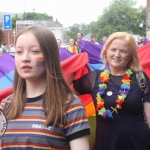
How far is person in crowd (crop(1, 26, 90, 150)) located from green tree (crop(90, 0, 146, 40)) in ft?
222

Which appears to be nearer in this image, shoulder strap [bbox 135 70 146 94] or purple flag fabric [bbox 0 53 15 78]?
shoulder strap [bbox 135 70 146 94]

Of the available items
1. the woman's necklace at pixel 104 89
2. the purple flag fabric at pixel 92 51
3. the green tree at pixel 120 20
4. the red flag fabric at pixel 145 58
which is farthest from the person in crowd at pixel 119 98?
the green tree at pixel 120 20

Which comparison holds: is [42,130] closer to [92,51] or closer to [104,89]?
[104,89]

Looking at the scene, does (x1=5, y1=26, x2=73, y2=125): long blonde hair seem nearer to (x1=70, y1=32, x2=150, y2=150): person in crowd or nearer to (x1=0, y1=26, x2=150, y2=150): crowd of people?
(x1=0, y1=26, x2=150, y2=150): crowd of people

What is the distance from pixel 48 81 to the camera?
64.8 inches

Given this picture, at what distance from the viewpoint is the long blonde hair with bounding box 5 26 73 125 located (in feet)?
5.27

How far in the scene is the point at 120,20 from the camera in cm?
7144

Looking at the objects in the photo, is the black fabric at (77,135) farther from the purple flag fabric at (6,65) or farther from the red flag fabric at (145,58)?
the purple flag fabric at (6,65)

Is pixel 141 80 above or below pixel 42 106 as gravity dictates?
below

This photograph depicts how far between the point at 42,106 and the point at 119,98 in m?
1.31

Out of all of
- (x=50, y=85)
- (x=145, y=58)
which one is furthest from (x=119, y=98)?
(x=145, y=58)

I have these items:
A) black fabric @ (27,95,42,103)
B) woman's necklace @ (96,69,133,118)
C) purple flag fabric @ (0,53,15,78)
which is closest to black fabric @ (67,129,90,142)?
black fabric @ (27,95,42,103)

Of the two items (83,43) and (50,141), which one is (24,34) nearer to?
(50,141)

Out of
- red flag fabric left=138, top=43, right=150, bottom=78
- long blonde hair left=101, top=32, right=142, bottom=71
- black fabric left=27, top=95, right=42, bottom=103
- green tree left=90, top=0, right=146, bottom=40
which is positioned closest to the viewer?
black fabric left=27, top=95, right=42, bottom=103
